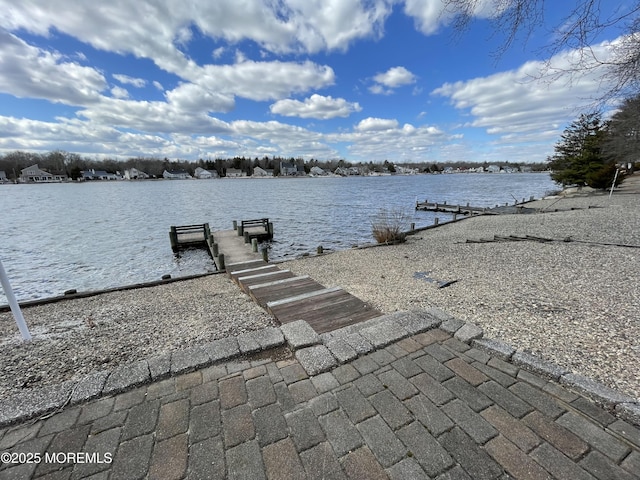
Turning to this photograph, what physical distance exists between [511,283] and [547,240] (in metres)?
5.07

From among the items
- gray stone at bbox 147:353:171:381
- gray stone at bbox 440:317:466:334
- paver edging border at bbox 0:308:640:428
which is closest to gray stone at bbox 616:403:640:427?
paver edging border at bbox 0:308:640:428

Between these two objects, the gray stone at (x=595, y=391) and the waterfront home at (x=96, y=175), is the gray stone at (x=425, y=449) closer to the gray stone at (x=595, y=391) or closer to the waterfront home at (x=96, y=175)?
the gray stone at (x=595, y=391)

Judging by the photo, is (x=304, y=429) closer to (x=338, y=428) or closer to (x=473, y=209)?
(x=338, y=428)

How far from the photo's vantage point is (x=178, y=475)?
1585 mm

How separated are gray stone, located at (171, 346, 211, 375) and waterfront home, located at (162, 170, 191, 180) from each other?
113443mm

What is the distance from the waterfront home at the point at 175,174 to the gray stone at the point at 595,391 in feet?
379

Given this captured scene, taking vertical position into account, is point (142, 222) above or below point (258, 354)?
below

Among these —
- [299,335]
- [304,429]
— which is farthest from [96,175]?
[304,429]

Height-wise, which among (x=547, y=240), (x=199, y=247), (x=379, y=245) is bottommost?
(x=199, y=247)

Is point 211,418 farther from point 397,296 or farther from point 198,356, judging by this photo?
point 397,296

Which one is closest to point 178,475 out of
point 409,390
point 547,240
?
point 409,390

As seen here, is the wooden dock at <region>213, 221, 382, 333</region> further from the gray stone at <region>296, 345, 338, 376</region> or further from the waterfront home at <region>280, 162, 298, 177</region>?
the waterfront home at <region>280, 162, 298, 177</region>

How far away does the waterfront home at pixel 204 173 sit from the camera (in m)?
105

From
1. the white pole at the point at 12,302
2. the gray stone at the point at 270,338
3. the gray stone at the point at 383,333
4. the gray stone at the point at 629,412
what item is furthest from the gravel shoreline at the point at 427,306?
the gray stone at the point at 383,333
